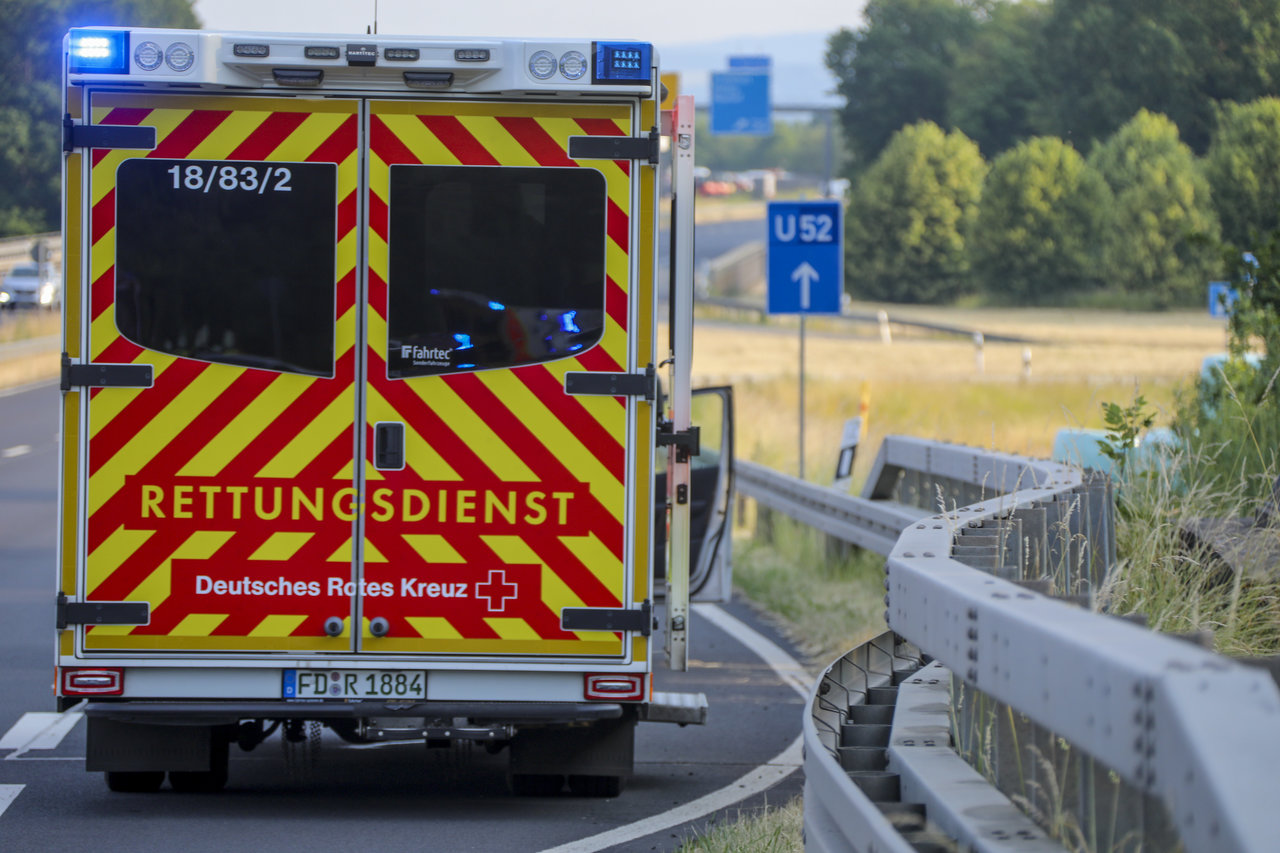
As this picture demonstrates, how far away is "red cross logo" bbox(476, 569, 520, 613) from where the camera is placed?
6.52m

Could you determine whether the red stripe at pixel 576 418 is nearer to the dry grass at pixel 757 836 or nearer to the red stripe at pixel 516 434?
the red stripe at pixel 516 434

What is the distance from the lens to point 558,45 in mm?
6477

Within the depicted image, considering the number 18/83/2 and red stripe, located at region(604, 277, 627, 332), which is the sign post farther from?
the number 18/83/2

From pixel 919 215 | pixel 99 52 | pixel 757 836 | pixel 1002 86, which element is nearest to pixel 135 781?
pixel 757 836

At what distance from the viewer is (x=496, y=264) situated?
6.61 meters

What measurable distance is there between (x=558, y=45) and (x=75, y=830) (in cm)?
333

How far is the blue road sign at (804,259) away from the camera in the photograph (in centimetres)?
1524

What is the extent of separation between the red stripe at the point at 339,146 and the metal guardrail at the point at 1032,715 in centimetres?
261

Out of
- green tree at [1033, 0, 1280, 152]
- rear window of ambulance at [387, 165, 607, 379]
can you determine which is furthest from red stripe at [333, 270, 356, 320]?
green tree at [1033, 0, 1280, 152]

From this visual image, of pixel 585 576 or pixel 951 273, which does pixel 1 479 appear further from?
pixel 951 273

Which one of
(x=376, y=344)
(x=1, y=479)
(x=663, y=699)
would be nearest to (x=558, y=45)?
(x=376, y=344)

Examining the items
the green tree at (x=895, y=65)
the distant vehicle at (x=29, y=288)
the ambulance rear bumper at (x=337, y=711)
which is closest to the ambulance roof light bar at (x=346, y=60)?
the ambulance rear bumper at (x=337, y=711)

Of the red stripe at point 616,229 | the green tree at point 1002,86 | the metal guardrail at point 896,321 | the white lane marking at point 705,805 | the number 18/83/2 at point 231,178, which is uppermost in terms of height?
the green tree at point 1002,86

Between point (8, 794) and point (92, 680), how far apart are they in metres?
0.77
